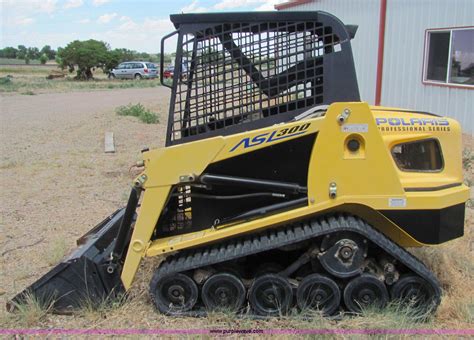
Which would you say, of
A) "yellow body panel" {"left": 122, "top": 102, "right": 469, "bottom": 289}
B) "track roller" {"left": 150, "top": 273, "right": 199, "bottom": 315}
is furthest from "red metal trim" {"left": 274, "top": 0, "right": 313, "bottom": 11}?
"track roller" {"left": 150, "top": 273, "right": 199, "bottom": 315}

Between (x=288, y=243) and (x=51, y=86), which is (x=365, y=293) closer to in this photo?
(x=288, y=243)

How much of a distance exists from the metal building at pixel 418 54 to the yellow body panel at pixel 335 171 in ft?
23.6

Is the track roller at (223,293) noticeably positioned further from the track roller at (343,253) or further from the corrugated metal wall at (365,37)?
the corrugated metal wall at (365,37)

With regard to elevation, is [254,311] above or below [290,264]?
A: below

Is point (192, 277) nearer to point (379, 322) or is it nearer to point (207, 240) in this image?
point (207, 240)

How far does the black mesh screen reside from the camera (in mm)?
3422

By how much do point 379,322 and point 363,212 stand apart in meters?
0.74

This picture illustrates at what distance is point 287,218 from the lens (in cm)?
329

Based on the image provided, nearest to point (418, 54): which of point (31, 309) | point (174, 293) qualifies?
point (174, 293)

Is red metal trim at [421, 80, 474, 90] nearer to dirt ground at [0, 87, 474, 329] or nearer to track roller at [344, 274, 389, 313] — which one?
dirt ground at [0, 87, 474, 329]

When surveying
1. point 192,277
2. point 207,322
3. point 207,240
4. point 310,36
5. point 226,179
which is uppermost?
point 310,36

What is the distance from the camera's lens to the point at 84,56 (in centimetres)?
4756

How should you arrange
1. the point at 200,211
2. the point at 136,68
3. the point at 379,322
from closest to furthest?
1. the point at 379,322
2. the point at 200,211
3. the point at 136,68

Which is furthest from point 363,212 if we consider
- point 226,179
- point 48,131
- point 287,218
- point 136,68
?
point 136,68
